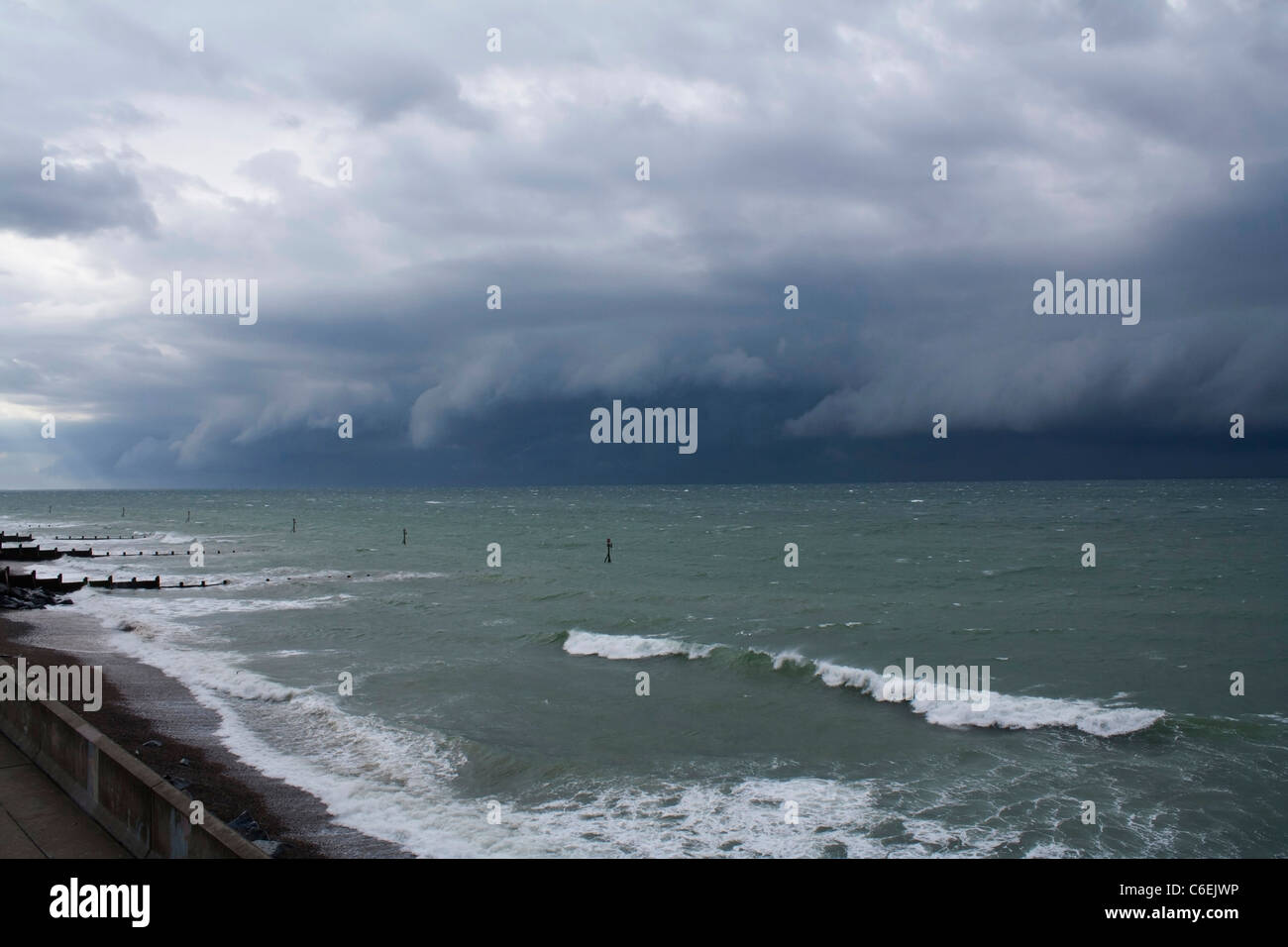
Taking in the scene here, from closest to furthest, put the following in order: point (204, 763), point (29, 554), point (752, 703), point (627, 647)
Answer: point (204, 763) < point (752, 703) < point (627, 647) < point (29, 554)

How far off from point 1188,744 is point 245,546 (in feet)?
241

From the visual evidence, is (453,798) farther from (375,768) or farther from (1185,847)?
(1185,847)

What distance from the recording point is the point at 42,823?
8461 mm

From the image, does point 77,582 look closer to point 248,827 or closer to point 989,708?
point 248,827

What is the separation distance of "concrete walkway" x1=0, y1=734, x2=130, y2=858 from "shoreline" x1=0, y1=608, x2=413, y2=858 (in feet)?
11.1

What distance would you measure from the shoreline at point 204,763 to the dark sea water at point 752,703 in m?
0.45

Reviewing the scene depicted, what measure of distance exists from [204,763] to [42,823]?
7.91 metres

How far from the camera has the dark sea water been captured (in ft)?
44.1

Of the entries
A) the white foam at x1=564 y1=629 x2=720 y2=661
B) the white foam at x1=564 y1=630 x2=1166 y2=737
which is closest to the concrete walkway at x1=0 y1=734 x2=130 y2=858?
the white foam at x1=564 y1=630 x2=1166 y2=737

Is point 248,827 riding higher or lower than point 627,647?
higher

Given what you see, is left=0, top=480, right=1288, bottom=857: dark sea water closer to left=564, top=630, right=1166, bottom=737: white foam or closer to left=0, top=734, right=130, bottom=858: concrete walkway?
left=564, top=630, right=1166, bottom=737: white foam

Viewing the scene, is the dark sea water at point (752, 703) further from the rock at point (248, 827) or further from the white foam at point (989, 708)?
the rock at point (248, 827)

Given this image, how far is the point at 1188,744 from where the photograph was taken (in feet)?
57.8

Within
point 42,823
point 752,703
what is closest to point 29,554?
point 752,703
